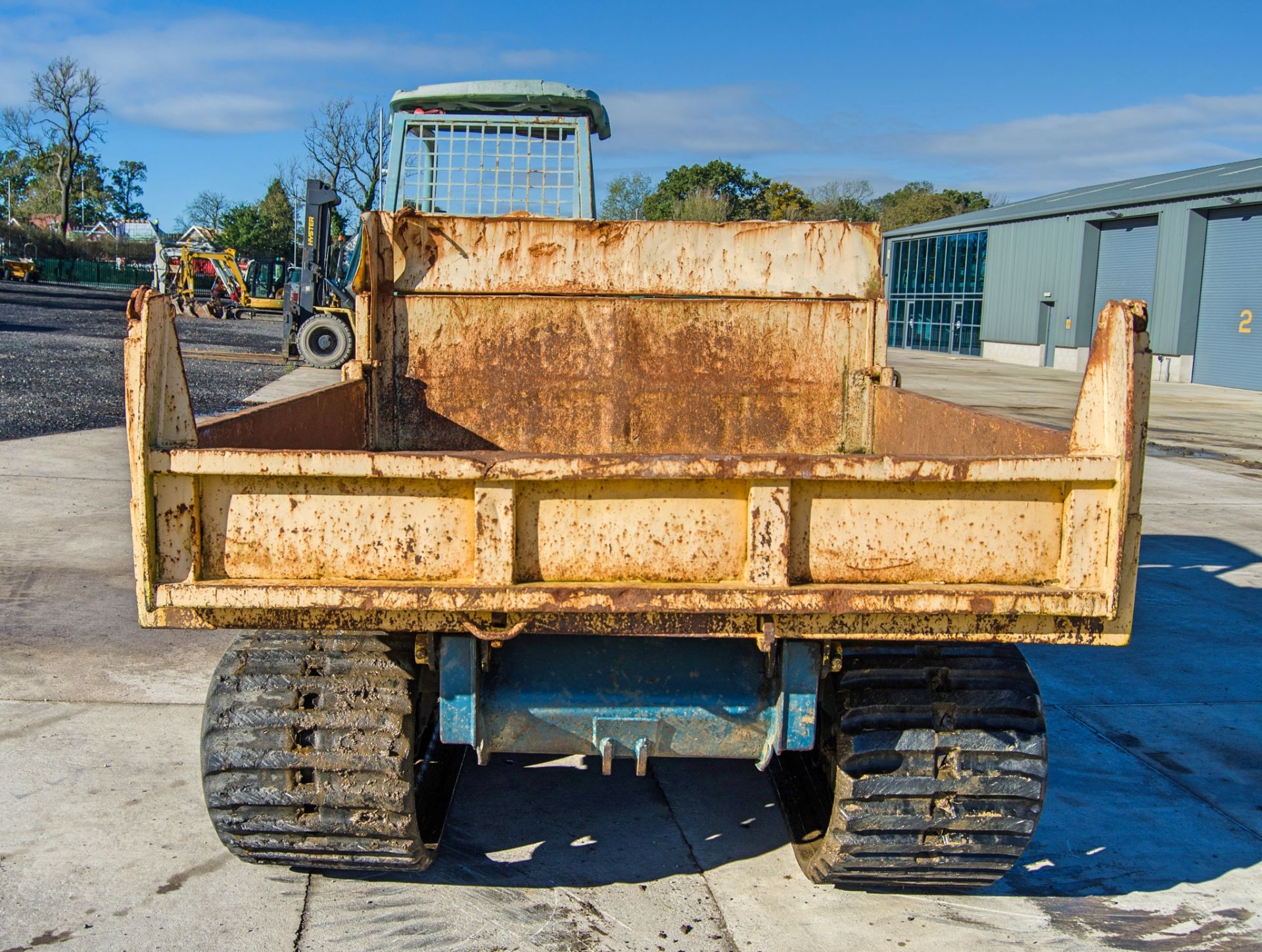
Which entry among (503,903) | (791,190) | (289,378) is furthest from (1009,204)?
(503,903)

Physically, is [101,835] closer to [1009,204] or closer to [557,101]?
[557,101]

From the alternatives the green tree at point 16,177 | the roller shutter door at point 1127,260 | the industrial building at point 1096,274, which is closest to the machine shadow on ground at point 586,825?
the industrial building at point 1096,274

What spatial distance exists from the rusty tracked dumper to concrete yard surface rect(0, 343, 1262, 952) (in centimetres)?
22

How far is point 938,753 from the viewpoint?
3148 millimetres

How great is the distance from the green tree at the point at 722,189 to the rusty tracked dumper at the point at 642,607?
60.4m

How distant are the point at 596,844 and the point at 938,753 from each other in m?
1.32

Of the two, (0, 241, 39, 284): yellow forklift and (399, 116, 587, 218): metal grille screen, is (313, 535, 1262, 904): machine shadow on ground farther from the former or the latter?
(0, 241, 39, 284): yellow forklift

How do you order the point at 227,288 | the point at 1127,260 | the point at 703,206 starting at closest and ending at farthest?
1. the point at 1127,260
2. the point at 227,288
3. the point at 703,206

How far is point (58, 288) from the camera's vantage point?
54.3m

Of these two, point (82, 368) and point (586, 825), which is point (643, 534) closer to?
point (586, 825)

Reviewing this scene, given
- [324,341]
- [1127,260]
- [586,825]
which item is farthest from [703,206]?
[586,825]

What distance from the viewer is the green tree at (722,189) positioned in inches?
2464

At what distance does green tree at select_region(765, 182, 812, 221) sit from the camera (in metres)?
61.4

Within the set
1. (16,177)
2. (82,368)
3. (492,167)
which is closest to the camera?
(492,167)
